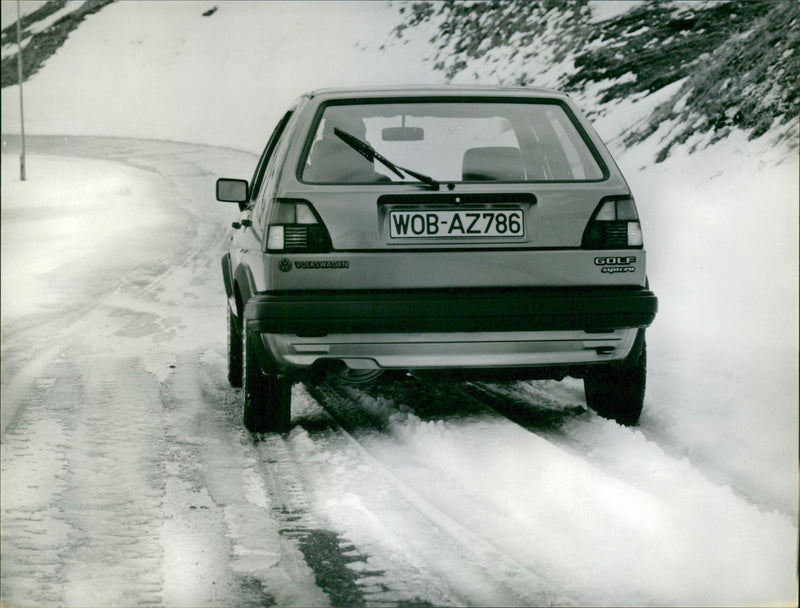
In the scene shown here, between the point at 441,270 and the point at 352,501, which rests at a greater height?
the point at 441,270

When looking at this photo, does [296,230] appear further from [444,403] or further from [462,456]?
[444,403]

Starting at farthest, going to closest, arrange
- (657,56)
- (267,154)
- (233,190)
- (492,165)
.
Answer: (657,56)
(267,154)
(233,190)
(492,165)

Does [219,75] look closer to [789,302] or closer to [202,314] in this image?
[202,314]

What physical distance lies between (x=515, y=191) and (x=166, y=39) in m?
23.7

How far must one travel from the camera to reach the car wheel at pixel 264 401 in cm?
558

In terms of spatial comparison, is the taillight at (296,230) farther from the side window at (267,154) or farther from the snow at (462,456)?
the side window at (267,154)

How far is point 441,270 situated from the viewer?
4930 millimetres

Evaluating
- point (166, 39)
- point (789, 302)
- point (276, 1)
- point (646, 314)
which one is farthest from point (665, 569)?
point (276, 1)

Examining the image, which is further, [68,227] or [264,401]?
[68,227]

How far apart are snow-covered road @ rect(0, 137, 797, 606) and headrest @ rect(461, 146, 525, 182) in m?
1.04

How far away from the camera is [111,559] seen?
378 centimetres

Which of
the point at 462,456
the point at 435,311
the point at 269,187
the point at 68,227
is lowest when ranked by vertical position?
the point at 68,227

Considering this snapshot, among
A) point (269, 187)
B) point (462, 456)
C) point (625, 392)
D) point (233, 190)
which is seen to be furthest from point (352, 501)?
point (233, 190)

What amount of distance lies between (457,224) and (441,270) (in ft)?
0.69
